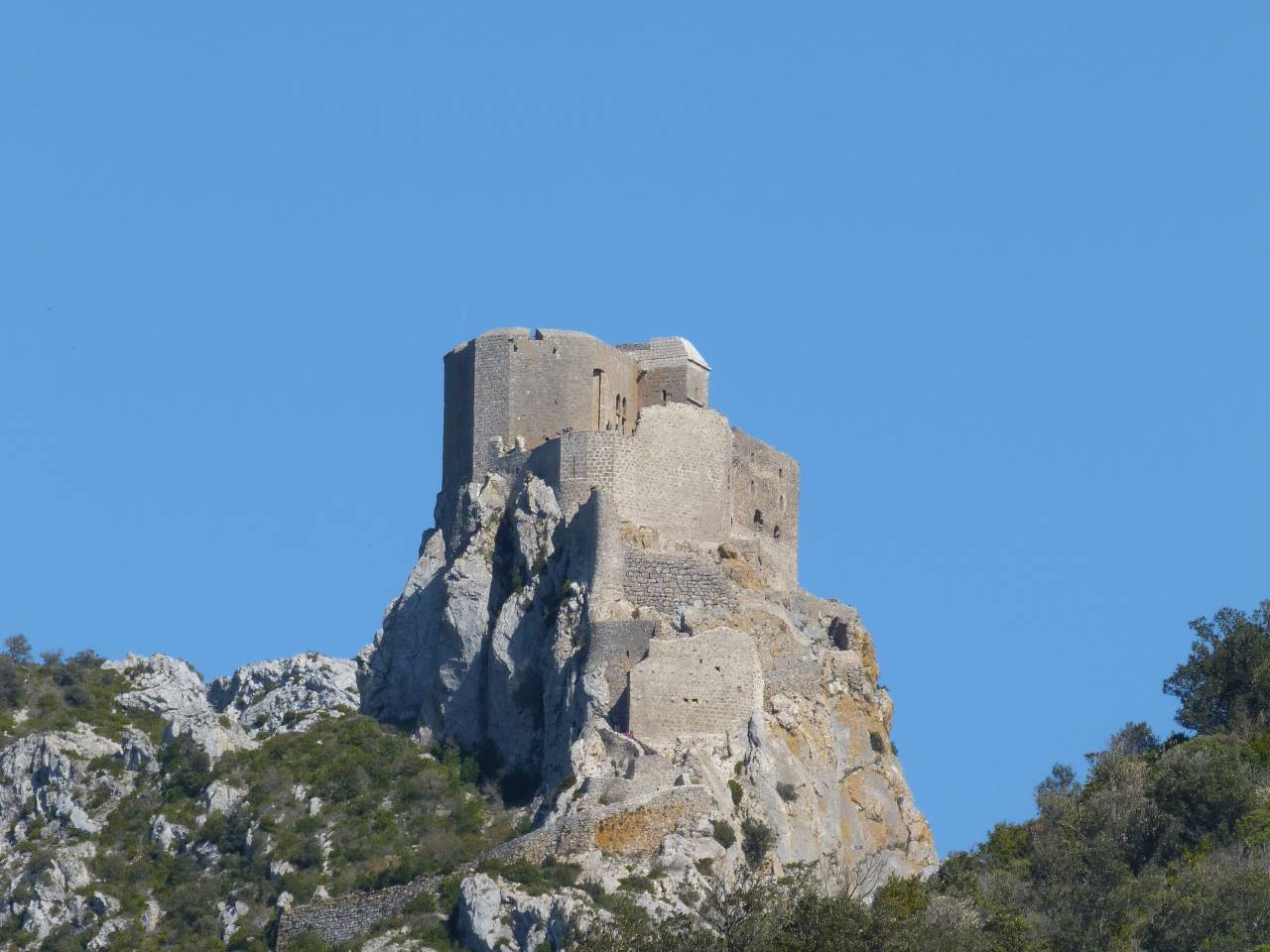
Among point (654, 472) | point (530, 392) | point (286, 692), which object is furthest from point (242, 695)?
point (654, 472)

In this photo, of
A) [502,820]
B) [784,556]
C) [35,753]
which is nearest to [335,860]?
[502,820]

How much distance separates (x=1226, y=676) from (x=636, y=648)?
1632 centimetres

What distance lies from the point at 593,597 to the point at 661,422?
595 cm

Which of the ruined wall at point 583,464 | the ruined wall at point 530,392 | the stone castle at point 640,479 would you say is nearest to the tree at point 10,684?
the stone castle at point 640,479

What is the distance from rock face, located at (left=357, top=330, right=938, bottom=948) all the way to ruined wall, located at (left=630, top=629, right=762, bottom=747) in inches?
2.0

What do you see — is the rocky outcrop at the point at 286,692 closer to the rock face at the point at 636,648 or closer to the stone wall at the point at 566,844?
the rock face at the point at 636,648

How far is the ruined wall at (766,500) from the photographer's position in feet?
302

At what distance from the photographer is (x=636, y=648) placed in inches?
3263

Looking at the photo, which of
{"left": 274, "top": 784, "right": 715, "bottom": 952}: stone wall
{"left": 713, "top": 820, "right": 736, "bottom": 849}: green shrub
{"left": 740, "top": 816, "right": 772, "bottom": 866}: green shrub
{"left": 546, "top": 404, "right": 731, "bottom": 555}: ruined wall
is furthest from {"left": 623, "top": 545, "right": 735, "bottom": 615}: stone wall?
{"left": 713, "top": 820, "right": 736, "bottom": 849}: green shrub

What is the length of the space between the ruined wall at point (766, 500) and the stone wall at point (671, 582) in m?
5.52

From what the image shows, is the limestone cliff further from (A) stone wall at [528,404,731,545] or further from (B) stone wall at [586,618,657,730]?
(A) stone wall at [528,404,731,545]

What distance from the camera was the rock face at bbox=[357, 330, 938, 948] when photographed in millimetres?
79938

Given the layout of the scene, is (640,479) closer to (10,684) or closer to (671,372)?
(671,372)

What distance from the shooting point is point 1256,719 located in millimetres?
86125
